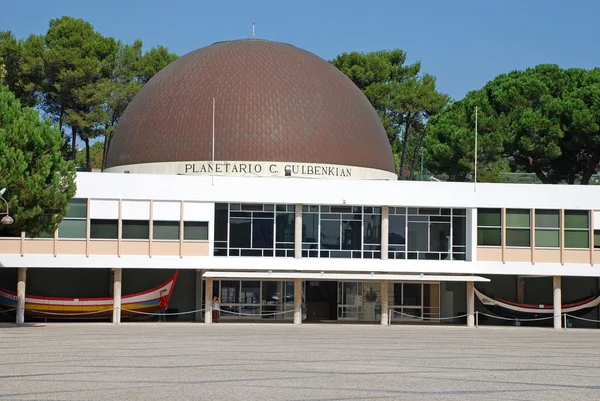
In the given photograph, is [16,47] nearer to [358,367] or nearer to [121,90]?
[121,90]

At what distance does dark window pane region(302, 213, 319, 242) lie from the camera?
42.5 metres

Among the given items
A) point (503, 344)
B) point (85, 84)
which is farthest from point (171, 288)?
point (85, 84)

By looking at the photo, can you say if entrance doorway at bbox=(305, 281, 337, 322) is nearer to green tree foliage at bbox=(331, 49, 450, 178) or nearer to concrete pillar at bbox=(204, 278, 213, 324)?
concrete pillar at bbox=(204, 278, 213, 324)

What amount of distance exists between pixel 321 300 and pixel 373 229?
4.28m

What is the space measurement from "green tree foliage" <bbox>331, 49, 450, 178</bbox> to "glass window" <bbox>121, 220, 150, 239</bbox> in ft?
89.9

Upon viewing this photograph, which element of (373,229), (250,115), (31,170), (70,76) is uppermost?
(70,76)

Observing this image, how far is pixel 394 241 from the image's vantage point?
42.9m

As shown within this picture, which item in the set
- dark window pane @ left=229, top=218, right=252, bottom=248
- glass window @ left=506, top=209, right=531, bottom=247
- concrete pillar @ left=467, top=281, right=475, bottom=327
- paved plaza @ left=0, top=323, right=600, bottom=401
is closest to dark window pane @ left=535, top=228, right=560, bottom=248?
glass window @ left=506, top=209, right=531, bottom=247

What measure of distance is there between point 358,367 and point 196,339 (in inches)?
383

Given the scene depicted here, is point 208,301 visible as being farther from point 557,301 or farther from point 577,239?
point 577,239

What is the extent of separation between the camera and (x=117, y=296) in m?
40.8

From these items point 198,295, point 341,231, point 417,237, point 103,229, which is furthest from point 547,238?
point 103,229

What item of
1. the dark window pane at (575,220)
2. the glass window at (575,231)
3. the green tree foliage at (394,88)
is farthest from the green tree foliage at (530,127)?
the glass window at (575,231)

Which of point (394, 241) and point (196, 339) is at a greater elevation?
point (394, 241)
